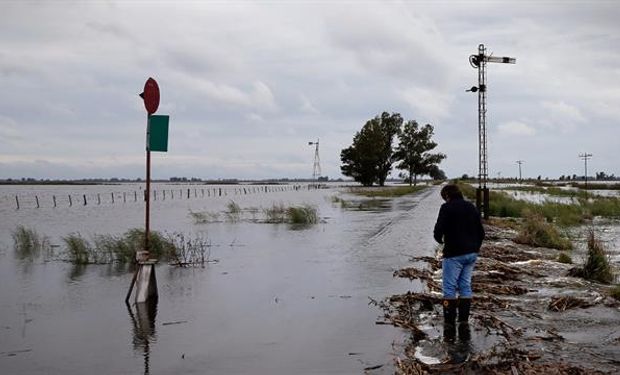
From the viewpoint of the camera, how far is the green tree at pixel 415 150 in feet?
376

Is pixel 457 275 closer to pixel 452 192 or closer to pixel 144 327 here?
pixel 452 192

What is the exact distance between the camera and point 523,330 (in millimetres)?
7281

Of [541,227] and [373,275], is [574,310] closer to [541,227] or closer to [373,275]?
[373,275]

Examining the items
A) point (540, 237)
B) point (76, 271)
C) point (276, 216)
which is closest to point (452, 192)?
point (76, 271)

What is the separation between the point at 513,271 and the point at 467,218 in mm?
4890

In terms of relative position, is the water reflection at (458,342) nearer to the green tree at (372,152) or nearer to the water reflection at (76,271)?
the water reflection at (76,271)

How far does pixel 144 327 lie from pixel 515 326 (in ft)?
15.6

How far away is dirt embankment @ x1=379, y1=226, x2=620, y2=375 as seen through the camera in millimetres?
5891

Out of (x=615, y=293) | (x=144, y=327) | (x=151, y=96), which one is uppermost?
(x=151, y=96)

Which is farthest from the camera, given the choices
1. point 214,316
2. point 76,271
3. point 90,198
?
point 90,198

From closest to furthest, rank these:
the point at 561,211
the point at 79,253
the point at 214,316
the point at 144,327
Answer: the point at 144,327 → the point at 214,316 → the point at 79,253 → the point at 561,211

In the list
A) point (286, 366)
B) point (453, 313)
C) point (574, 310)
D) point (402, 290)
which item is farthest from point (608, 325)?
point (286, 366)

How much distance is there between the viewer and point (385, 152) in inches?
4313

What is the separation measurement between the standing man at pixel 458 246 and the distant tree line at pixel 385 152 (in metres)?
97.3
